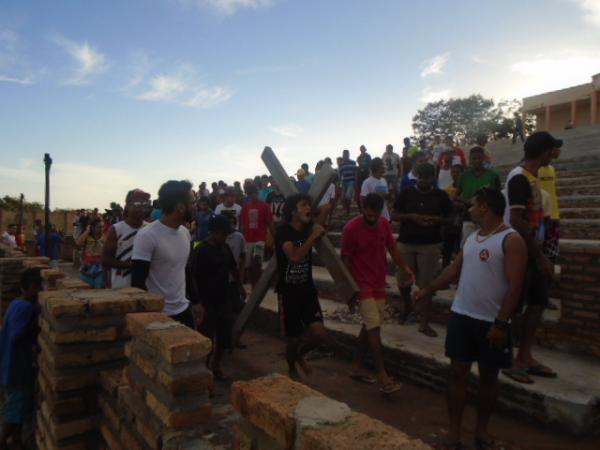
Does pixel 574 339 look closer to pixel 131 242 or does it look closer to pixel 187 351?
pixel 187 351

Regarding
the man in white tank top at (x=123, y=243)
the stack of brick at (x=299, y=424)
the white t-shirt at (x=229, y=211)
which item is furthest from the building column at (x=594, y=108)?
the stack of brick at (x=299, y=424)

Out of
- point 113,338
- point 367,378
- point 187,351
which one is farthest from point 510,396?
point 113,338

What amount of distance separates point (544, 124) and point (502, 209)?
32.1 metres

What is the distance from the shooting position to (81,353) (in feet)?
9.43

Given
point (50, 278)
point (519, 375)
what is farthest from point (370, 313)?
point (50, 278)

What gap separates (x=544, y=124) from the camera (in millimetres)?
30344

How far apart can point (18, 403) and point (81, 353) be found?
1.85 m

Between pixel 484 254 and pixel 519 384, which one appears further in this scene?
pixel 519 384

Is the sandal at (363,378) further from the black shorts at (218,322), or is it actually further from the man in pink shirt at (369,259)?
the black shorts at (218,322)

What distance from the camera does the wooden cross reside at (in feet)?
14.1

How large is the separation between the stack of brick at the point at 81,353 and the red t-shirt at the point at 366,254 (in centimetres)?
202

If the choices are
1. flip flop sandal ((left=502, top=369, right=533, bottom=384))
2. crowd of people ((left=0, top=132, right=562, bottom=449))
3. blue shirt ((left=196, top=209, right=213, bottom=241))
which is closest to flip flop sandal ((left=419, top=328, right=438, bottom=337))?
crowd of people ((left=0, top=132, right=562, bottom=449))

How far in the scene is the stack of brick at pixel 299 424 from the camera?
1242 mm

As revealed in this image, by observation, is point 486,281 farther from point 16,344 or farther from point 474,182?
point 16,344
